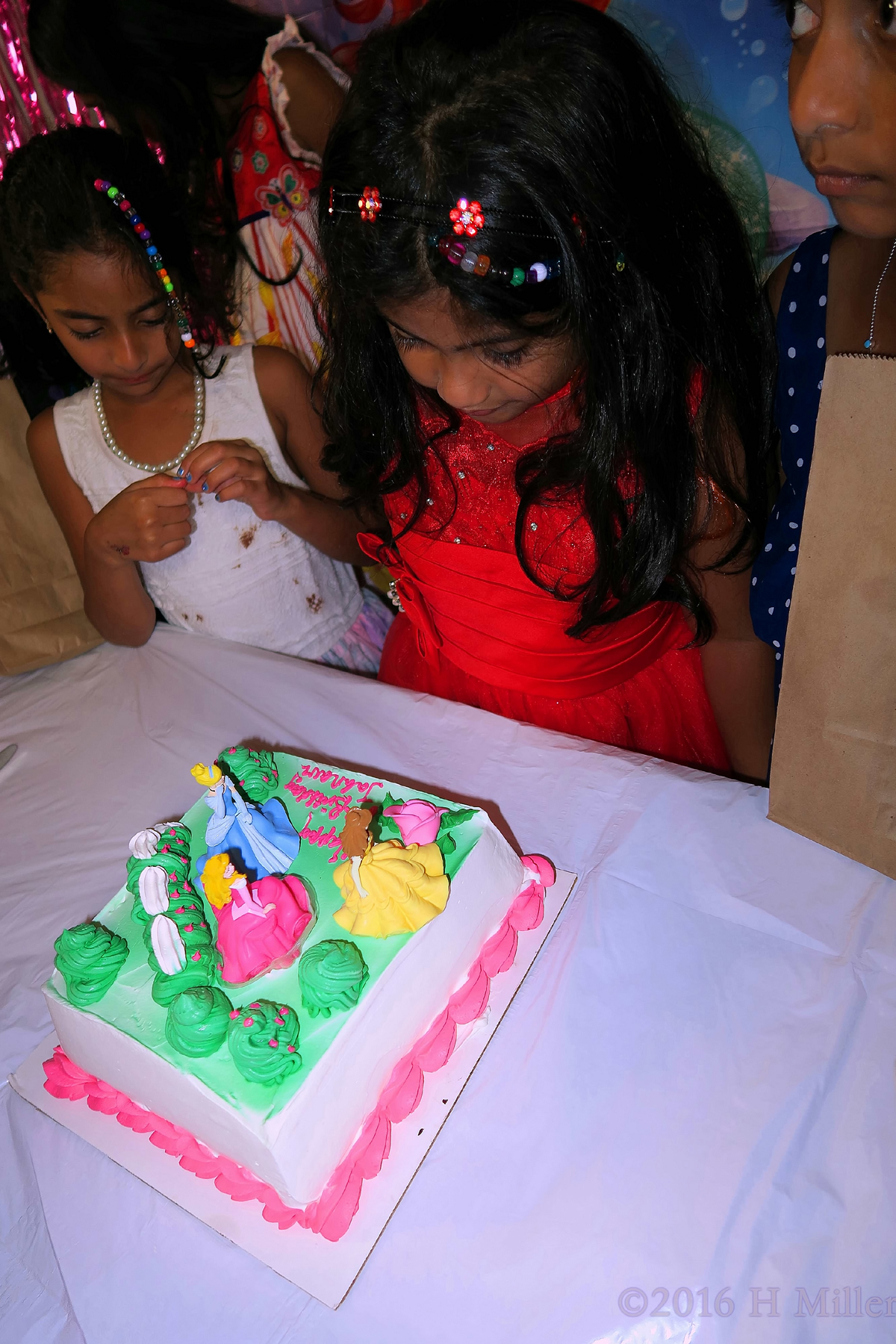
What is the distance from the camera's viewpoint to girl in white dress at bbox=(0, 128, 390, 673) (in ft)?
3.40

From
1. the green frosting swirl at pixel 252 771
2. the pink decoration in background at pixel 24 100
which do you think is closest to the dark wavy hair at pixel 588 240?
the green frosting swirl at pixel 252 771

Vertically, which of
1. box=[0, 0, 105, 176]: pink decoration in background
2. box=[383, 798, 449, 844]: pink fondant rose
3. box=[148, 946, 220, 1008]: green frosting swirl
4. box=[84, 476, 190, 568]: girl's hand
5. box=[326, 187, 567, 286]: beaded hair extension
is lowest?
box=[148, 946, 220, 1008]: green frosting swirl

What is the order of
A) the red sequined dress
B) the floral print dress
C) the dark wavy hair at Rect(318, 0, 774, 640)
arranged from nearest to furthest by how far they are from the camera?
the dark wavy hair at Rect(318, 0, 774, 640) → the red sequined dress → the floral print dress

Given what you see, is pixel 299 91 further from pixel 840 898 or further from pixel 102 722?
pixel 840 898

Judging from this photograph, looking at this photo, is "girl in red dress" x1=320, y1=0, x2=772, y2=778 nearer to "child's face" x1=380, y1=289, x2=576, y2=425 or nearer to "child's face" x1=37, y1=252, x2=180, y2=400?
"child's face" x1=380, y1=289, x2=576, y2=425

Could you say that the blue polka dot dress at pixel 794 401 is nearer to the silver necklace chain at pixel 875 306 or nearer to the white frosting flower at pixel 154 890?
the silver necklace chain at pixel 875 306

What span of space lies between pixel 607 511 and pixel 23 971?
70 centimetres

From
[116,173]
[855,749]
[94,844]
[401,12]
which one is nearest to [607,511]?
[855,749]

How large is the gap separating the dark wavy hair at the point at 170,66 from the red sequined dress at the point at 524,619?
597 millimetres

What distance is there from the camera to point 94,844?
0.92m

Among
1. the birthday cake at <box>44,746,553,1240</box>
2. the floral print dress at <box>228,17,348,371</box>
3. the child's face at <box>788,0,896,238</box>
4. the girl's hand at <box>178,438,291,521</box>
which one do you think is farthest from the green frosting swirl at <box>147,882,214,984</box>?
the floral print dress at <box>228,17,348,371</box>

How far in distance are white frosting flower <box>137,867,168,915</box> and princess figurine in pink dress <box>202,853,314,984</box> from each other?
5cm

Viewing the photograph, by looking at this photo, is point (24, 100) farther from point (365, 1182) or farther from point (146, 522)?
point (365, 1182)

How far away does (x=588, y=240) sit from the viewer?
0.64 metres
